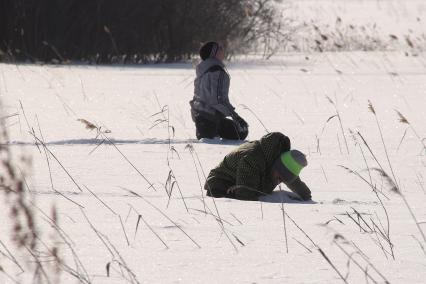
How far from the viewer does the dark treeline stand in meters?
15.5

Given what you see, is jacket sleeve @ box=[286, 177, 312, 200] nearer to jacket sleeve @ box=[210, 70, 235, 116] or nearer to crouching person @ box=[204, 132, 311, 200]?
crouching person @ box=[204, 132, 311, 200]

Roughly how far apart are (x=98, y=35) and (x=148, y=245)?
12.6 metres

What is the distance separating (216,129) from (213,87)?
0.37 m

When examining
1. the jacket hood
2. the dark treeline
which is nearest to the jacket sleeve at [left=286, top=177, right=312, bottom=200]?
the jacket hood

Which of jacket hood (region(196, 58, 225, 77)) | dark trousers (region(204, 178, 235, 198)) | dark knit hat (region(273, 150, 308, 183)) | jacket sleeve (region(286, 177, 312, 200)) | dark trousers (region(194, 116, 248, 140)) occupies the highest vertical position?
jacket hood (region(196, 58, 225, 77))

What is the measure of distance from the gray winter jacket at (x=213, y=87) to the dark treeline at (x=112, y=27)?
764 centimetres

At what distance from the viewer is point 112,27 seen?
627 inches

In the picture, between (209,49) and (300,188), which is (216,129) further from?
(300,188)

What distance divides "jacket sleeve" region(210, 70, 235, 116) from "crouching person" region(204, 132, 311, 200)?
7.95ft

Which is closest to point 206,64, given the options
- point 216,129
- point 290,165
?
point 216,129

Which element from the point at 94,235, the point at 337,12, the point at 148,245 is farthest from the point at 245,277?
the point at 337,12

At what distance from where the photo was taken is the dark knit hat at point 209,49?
25.0 feet

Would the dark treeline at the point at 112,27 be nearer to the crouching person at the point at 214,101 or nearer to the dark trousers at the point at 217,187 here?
the crouching person at the point at 214,101

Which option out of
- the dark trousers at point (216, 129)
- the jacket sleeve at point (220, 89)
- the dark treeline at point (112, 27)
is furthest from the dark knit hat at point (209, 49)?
the dark treeline at point (112, 27)
